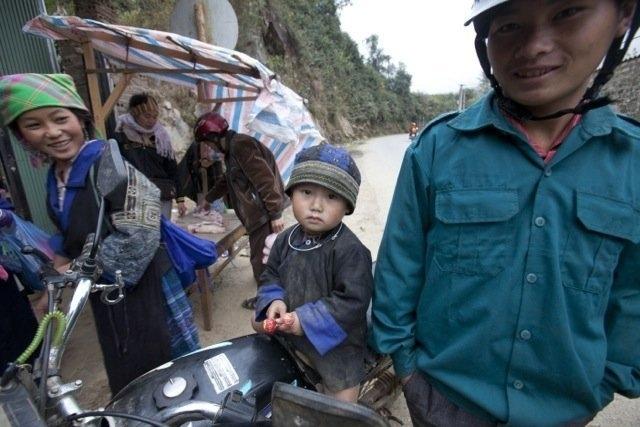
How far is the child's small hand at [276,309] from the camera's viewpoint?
1.45 meters

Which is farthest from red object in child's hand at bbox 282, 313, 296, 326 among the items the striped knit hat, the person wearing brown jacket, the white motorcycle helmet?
the person wearing brown jacket

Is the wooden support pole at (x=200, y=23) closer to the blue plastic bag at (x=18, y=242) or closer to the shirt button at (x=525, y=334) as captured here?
the blue plastic bag at (x=18, y=242)

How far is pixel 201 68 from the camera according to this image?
3771mm

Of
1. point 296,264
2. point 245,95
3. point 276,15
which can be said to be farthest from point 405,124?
point 296,264

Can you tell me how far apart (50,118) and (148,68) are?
2.21 m

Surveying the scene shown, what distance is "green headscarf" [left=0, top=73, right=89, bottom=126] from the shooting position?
4.95ft

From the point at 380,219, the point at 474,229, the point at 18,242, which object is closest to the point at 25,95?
the point at 18,242

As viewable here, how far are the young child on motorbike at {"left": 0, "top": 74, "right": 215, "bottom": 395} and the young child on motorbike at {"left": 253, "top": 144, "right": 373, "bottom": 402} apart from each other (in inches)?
25.0

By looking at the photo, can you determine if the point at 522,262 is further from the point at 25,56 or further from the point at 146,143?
the point at 25,56

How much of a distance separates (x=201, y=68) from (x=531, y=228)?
3669 millimetres

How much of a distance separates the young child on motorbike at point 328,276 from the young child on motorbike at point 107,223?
0.64 m

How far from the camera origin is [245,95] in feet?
17.5

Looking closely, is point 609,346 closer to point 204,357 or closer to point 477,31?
point 477,31

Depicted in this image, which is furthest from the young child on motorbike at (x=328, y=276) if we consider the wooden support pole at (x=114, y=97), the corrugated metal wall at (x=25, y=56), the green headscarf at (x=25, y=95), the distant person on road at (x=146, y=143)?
the corrugated metal wall at (x=25, y=56)
